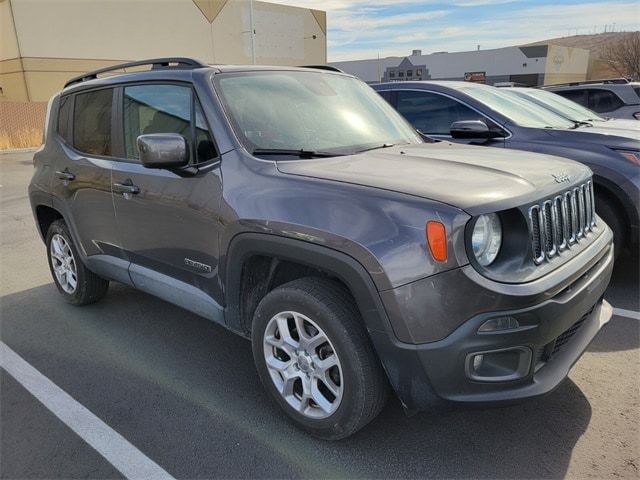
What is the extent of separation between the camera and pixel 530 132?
205 inches

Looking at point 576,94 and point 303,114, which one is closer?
point 303,114

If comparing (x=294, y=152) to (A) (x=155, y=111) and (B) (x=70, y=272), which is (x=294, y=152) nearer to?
(A) (x=155, y=111)

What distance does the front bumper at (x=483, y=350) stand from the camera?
86.0 inches

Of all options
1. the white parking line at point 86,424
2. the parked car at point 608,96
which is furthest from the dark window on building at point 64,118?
the parked car at point 608,96

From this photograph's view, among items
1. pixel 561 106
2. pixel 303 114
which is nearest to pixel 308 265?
pixel 303 114

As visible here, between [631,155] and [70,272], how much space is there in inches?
199

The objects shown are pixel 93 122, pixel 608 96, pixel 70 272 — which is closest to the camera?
pixel 93 122

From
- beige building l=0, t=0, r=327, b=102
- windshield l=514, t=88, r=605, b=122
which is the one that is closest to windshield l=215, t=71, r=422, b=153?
windshield l=514, t=88, r=605, b=122

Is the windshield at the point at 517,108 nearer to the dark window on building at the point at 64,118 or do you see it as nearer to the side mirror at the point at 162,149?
the side mirror at the point at 162,149

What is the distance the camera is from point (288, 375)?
9.09 feet

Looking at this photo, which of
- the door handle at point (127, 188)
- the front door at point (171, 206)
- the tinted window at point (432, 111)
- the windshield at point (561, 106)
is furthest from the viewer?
the windshield at point (561, 106)

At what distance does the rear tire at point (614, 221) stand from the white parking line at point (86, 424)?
13.3 feet

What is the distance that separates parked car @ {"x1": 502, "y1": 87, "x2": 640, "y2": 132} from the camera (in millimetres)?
5827

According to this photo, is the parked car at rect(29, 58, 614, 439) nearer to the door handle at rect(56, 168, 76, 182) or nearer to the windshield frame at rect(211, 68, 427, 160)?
the windshield frame at rect(211, 68, 427, 160)
